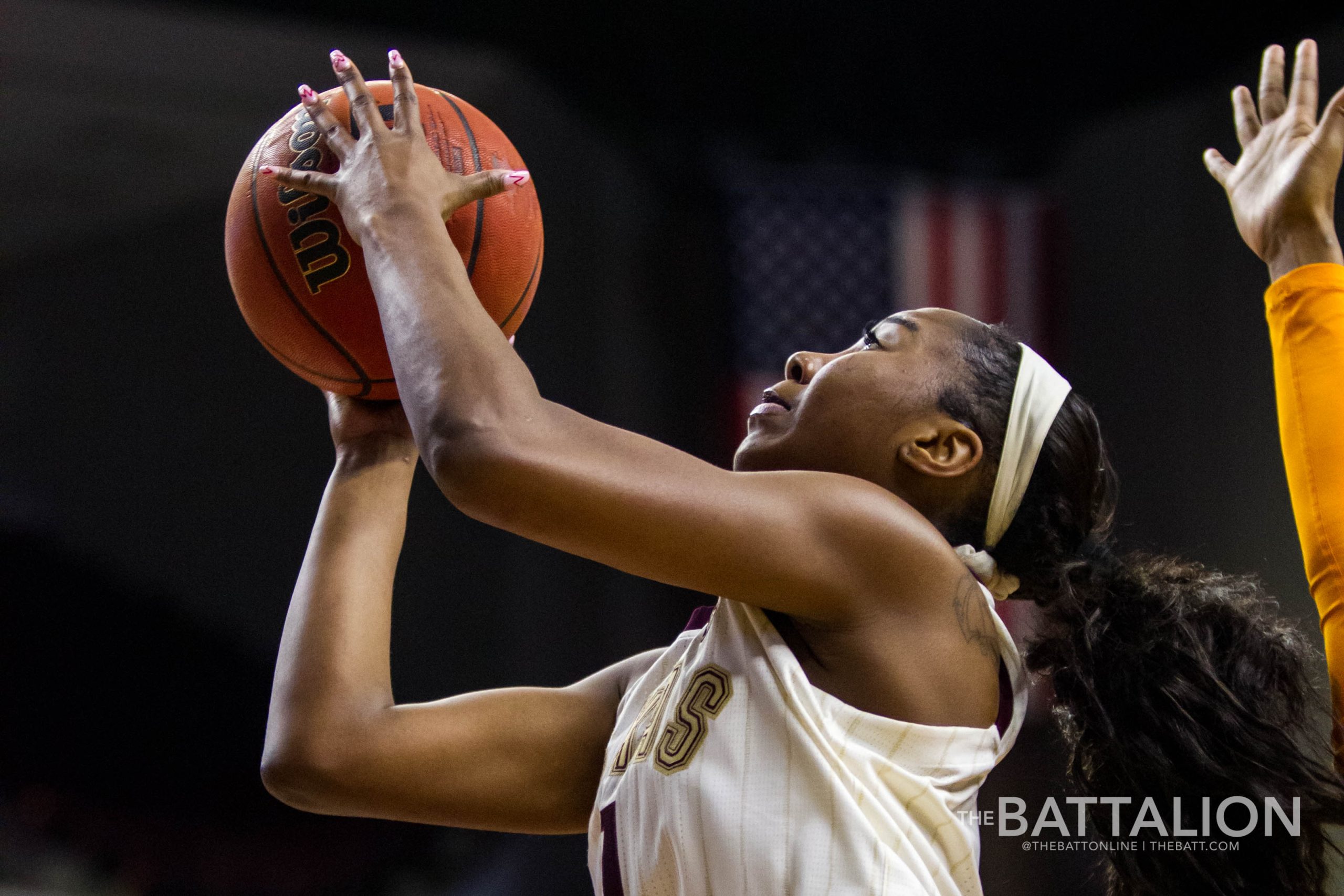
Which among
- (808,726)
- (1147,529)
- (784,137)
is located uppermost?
(784,137)

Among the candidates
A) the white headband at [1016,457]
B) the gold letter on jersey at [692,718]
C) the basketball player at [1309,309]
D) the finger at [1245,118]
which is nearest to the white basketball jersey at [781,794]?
the gold letter on jersey at [692,718]

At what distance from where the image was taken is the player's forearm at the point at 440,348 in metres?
0.89

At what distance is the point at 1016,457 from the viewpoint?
1.19 m

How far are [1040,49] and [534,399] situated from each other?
4.04 metres

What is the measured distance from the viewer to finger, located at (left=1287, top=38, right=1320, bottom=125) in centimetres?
149

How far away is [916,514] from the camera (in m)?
1.05

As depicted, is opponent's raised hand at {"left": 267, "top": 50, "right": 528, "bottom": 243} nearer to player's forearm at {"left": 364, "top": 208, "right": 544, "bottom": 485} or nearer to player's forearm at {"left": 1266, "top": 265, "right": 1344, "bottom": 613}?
player's forearm at {"left": 364, "top": 208, "right": 544, "bottom": 485}

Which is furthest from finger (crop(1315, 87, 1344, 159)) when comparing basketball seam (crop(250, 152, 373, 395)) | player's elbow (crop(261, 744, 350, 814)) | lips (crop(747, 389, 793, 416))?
player's elbow (crop(261, 744, 350, 814))

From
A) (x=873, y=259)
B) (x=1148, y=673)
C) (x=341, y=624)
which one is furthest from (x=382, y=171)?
(x=873, y=259)

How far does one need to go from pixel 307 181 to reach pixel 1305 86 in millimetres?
1268

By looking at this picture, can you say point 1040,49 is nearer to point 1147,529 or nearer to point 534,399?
point 1147,529

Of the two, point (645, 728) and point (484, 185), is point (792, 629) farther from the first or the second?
point (484, 185)

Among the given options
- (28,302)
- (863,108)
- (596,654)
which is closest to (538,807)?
(596,654)

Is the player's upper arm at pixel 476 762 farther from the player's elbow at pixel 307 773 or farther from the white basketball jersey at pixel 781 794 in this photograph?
the white basketball jersey at pixel 781 794
